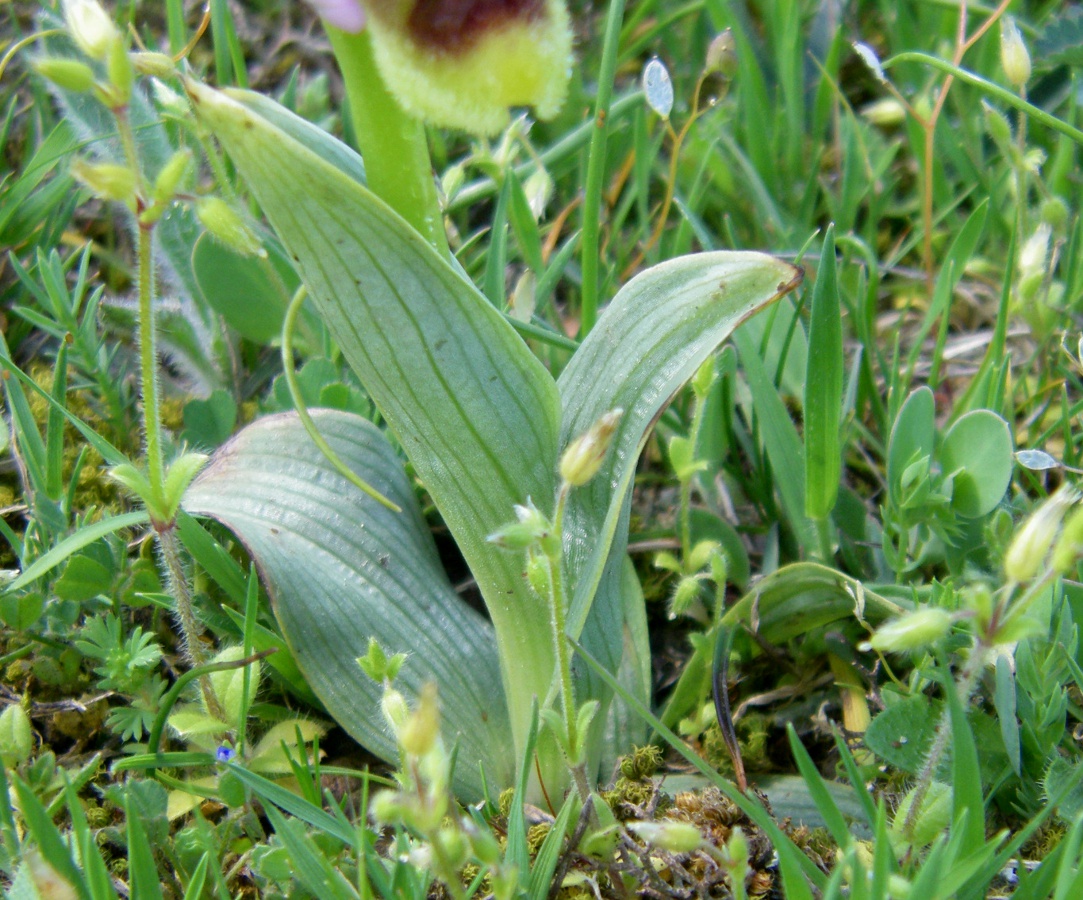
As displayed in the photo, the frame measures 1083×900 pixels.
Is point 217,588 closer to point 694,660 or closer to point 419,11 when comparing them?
point 694,660

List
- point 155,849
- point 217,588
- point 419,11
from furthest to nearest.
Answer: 1. point 217,588
2. point 155,849
3. point 419,11

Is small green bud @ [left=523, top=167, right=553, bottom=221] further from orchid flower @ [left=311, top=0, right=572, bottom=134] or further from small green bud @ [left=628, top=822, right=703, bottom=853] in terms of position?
small green bud @ [left=628, top=822, right=703, bottom=853]

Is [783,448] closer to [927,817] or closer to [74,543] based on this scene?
[927,817]

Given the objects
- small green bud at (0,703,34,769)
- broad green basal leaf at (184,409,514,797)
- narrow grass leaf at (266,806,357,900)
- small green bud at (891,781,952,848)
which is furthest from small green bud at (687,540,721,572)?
small green bud at (0,703,34,769)

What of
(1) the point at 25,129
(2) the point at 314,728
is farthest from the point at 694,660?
(1) the point at 25,129

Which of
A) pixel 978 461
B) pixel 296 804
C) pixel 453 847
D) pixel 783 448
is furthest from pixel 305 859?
pixel 978 461
